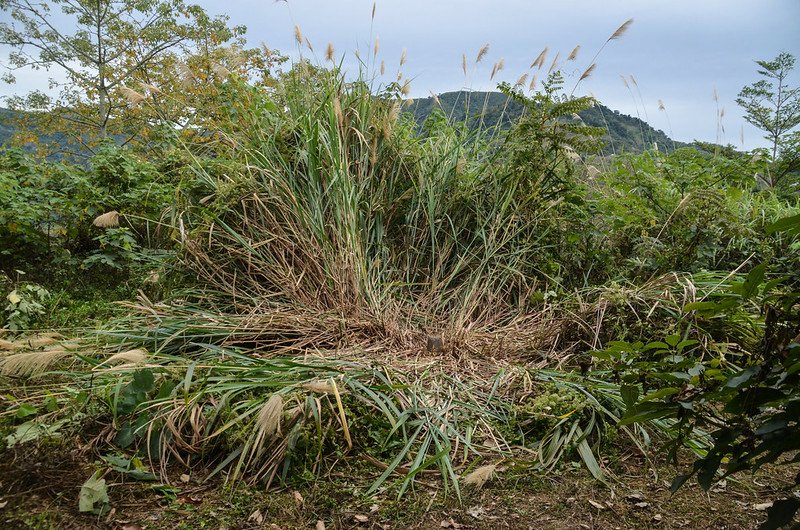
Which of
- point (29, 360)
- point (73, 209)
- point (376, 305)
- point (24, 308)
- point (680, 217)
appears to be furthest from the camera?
point (73, 209)

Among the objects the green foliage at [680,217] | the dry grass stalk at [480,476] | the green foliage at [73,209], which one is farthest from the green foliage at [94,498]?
the green foliage at [680,217]

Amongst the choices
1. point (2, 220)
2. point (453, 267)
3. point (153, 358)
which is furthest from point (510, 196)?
point (2, 220)

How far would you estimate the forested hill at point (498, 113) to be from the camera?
14.3ft

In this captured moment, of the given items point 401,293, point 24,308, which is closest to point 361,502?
point 401,293

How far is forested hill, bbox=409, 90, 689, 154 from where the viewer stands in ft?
14.3

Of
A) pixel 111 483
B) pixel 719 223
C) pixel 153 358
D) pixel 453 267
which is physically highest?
pixel 719 223

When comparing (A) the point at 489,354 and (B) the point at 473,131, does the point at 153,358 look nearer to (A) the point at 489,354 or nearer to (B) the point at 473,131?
(A) the point at 489,354

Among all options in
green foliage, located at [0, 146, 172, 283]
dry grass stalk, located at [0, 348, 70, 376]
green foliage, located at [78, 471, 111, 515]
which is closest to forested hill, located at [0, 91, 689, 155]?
green foliage, located at [0, 146, 172, 283]

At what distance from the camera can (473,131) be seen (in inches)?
158

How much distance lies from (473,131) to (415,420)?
2.47 meters

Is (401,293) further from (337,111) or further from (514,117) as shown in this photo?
(514,117)

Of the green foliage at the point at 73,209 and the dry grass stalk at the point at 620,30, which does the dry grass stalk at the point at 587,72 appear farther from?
the green foliage at the point at 73,209

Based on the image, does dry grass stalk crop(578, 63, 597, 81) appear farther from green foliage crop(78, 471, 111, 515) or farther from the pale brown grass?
green foliage crop(78, 471, 111, 515)

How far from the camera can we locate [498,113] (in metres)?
4.48
